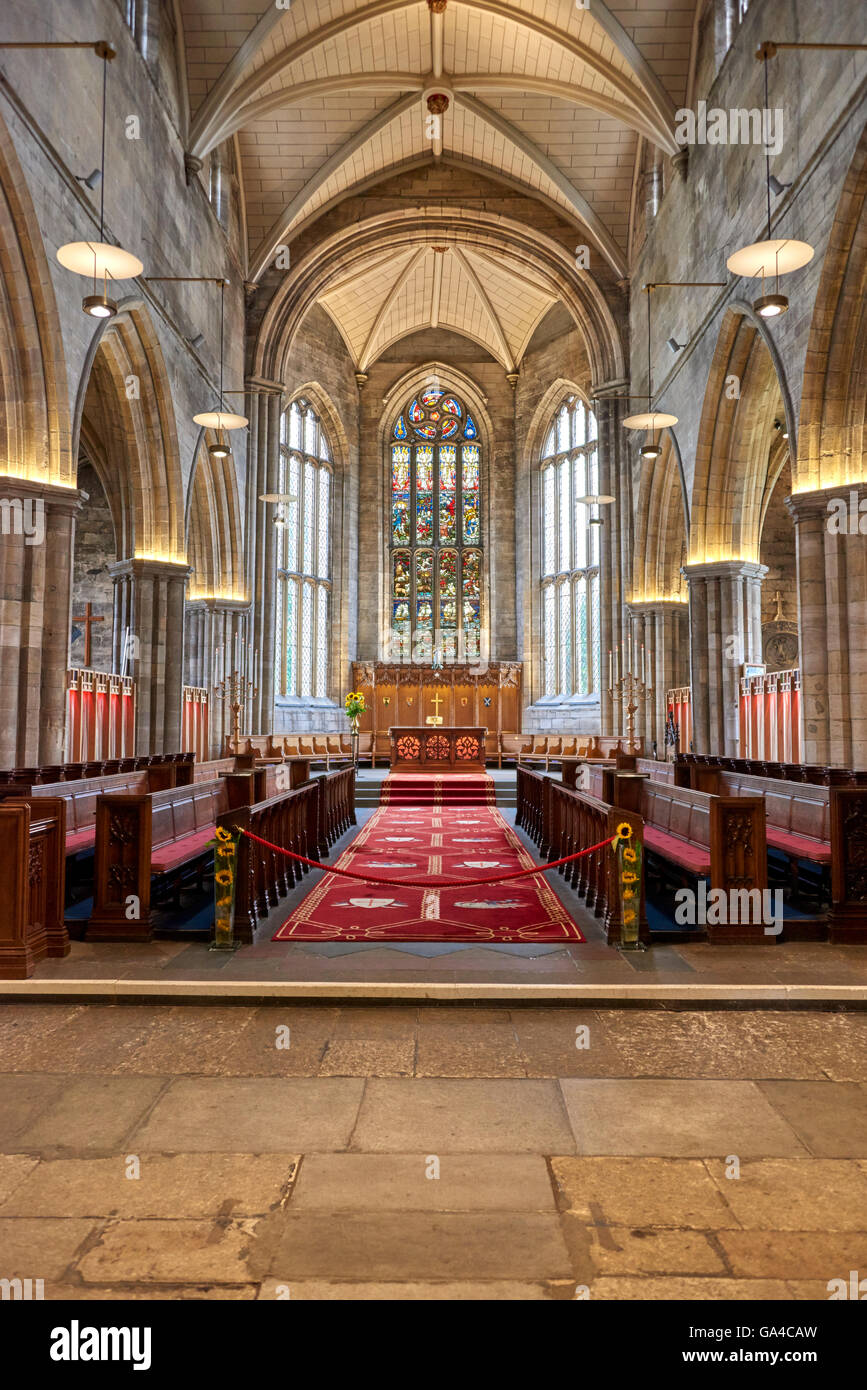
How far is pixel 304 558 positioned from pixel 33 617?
51.3 ft

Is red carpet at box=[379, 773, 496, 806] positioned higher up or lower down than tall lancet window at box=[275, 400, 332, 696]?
lower down

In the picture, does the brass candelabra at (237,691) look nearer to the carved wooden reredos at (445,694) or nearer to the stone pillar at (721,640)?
the carved wooden reredos at (445,694)

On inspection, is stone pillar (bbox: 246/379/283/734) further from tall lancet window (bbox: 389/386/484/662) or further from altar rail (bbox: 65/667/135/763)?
tall lancet window (bbox: 389/386/484/662)

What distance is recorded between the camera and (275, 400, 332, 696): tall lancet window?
24.0 meters

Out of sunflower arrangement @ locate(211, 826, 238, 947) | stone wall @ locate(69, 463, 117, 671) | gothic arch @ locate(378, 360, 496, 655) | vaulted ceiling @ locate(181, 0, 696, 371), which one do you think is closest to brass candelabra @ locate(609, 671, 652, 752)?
gothic arch @ locate(378, 360, 496, 655)

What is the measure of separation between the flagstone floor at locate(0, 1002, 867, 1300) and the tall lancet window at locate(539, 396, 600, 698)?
772 inches

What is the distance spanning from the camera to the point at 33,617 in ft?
30.9

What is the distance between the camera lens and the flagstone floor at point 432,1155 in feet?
6.89

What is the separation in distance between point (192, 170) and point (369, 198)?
6.53 m

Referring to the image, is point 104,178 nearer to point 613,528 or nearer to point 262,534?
point 262,534

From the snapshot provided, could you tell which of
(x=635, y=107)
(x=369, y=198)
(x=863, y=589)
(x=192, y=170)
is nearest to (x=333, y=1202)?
(x=863, y=589)

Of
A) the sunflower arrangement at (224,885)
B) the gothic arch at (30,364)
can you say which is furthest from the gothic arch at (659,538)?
the sunflower arrangement at (224,885)

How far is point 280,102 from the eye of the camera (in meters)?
15.5

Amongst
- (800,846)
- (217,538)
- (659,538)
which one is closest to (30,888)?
(800,846)
